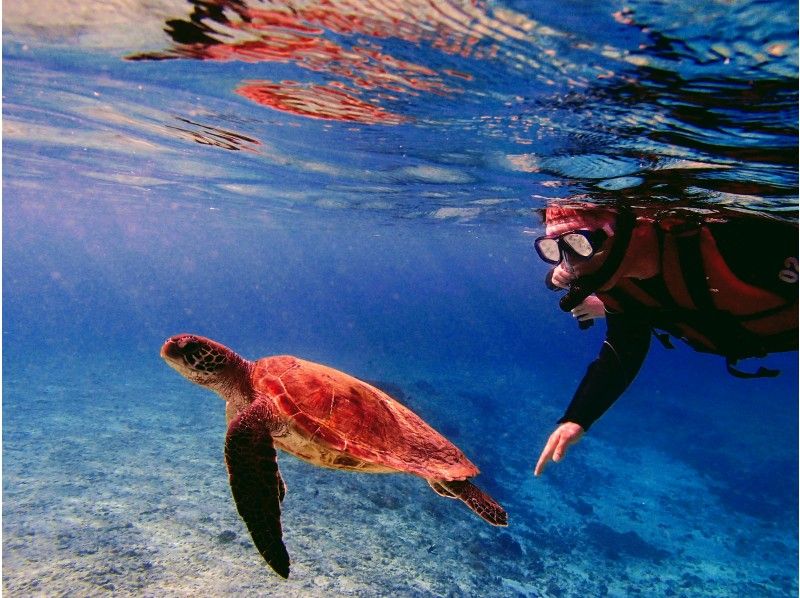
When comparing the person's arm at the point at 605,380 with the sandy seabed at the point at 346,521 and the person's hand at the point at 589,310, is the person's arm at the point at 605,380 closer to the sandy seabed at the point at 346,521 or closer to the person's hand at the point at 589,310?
the person's hand at the point at 589,310

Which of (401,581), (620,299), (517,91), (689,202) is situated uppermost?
(517,91)

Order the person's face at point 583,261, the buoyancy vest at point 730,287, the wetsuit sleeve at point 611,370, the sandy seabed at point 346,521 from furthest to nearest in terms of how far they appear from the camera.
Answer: the sandy seabed at point 346,521
the wetsuit sleeve at point 611,370
the person's face at point 583,261
the buoyancy vest at point 730,287

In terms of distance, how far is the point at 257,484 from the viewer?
12.1 ft

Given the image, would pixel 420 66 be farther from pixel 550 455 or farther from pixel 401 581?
pixel 401 581

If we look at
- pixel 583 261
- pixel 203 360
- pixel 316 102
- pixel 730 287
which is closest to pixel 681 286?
pixel 730 287

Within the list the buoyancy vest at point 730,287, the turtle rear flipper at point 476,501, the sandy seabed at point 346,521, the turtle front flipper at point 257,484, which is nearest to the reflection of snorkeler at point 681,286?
the buoyancy vest at point 730,287

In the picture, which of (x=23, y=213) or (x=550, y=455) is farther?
(x=23, y=213)

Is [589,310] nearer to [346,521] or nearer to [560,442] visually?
[560,442]

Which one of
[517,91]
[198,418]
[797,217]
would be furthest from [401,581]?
[198,418]

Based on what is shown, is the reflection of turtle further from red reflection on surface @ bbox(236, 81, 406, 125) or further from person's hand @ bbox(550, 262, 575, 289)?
red reflection on surface @ bbox(236, 81, 406, 125)

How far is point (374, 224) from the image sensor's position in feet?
92.2

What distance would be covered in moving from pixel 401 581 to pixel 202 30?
9.38 meters

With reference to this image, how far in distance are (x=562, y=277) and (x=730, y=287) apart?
152cm

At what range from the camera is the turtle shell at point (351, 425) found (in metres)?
4.21
